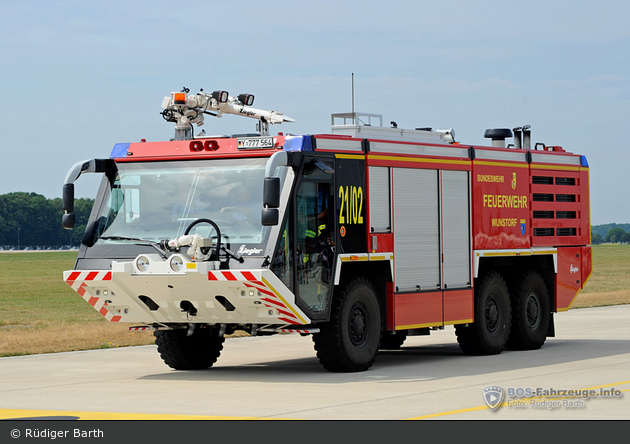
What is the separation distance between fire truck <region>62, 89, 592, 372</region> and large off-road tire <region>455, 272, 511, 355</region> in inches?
1.2

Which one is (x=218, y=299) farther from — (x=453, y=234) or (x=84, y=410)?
(x=453, y=234)

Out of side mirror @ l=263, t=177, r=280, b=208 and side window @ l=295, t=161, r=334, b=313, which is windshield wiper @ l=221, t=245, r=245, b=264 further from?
side mirror @ l=263, t=177, r=280, b=208

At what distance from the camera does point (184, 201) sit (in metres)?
13.9

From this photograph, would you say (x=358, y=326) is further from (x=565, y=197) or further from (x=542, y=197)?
(x=565, y=197)

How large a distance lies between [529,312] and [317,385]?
20.8ft

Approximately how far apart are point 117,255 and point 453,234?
509 cm

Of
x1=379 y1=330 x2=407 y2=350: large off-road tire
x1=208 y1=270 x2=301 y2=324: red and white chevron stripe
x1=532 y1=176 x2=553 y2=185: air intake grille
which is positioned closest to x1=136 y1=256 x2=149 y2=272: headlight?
x1=208 y1=270 x2=301 y2=324: red and white chevron stripe

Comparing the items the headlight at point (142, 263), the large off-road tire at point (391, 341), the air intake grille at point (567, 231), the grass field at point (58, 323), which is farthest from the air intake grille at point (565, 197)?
the headlight at point (142, 263)

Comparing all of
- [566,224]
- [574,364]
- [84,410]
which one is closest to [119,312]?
[84,410]

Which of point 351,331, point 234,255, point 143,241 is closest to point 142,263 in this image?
point 143,241

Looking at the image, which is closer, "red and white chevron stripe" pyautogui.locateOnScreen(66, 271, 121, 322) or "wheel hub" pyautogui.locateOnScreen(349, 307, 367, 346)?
"red and white chevron stripe" pyautogui.locateOnScreen(66, 271, 121, 322)

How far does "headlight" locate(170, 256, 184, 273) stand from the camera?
1316 cm
